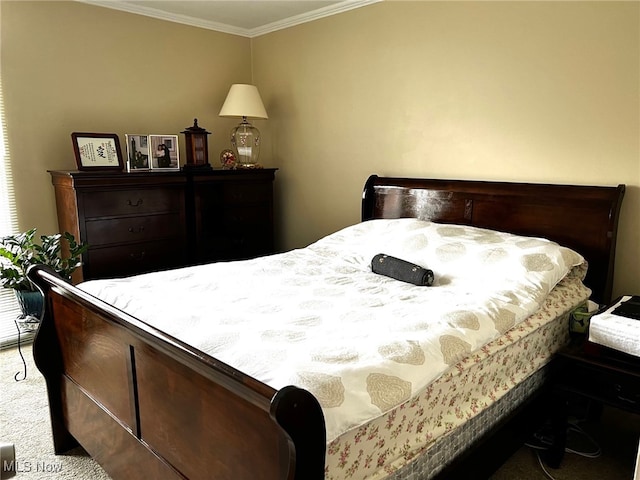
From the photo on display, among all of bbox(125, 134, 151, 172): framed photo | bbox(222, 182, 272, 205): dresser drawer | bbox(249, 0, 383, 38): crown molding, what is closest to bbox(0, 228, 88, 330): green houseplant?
bbox(125, 134, 151, 172): framed photo

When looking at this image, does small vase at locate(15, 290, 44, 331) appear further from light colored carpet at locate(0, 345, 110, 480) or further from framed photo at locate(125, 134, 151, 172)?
framed photo at locate(125, 134, 151, 172)

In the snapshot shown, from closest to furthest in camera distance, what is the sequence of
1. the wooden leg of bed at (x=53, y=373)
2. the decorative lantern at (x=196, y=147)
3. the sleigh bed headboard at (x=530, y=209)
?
1. the wooden leg of bed at (x=53, y=373)
2. the sleigh bed headboard at (x=530, y=209)
3. the decorative lantern at (x=196, y=147)

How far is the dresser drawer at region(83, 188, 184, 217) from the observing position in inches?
122

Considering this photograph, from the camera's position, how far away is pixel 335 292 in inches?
84.4

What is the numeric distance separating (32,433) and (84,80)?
2.26 metres

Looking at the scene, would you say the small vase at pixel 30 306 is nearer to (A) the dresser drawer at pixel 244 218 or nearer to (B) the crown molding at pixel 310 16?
(A) the dresser drawer at pixel 244 218

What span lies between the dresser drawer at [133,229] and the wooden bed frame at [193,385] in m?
1.05

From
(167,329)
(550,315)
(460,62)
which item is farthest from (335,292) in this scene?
(460,62)

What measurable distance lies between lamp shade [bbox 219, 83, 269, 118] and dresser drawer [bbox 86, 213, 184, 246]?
872mm

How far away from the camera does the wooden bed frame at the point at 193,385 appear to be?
1.12 metres

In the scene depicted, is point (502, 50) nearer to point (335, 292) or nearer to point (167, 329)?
point (335, 292)

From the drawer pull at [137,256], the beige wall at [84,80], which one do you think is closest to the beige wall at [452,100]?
the beige wall at [84,80]

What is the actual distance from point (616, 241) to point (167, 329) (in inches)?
82.5

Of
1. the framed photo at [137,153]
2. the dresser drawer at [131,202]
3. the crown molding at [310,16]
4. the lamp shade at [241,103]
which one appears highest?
the crown molding at [310,16]
